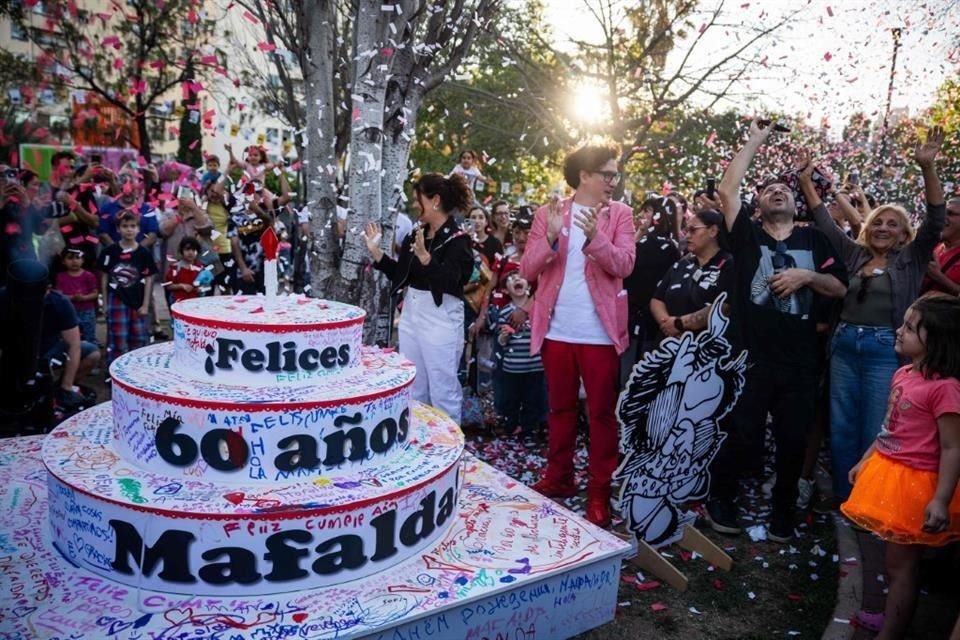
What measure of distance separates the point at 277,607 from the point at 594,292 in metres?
2.60

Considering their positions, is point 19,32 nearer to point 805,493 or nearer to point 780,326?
point 780,326

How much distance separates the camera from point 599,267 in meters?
4.66

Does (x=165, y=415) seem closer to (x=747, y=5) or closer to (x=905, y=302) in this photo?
(x=905, y=302)

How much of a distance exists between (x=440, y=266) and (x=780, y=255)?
2247 mm

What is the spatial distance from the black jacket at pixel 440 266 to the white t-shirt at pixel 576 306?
82 cm

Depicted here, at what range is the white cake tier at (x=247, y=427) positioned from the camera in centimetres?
331

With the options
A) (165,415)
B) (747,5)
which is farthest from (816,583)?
(747,5)

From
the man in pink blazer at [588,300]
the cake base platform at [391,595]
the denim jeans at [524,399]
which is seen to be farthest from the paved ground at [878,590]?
the denim jeans at [524,399]

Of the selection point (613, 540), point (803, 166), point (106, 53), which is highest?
point (106, 53)

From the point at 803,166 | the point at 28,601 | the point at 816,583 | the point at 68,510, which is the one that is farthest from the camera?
the point at 803,166

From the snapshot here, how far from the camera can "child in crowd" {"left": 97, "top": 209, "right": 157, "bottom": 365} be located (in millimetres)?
7520

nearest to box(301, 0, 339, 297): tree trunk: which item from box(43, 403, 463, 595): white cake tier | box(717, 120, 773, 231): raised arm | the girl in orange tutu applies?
box(43, 403, 463, 595): white cake tier

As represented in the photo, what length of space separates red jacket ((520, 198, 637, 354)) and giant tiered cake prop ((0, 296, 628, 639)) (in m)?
1.21

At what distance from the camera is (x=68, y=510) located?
3334 millimetres
